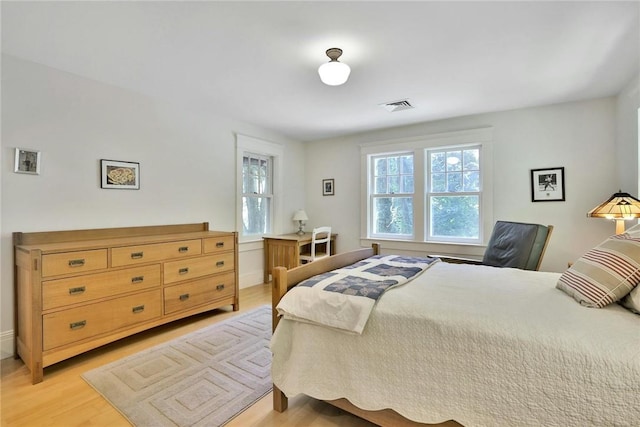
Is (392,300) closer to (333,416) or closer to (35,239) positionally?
(333,416)

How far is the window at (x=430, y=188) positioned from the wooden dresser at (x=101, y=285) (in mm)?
2465

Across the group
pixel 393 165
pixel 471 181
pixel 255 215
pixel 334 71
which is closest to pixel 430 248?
pixel 471 181

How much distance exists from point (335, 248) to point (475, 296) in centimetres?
347

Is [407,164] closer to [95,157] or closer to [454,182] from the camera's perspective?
[454,182]

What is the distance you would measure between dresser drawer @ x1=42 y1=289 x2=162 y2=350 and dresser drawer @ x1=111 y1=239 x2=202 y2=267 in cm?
28

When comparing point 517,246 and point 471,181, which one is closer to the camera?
point 517,246

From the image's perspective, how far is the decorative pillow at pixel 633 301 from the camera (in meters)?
1.22

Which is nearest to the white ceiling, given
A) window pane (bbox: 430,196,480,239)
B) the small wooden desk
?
window pane (bbox: 430,196,480,239)

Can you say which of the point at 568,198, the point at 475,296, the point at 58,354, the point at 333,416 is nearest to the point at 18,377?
the point at 58,354

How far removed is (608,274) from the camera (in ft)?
4.41

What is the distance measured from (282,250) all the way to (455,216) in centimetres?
236

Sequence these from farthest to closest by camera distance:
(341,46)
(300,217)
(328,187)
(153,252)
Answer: (328,187), (300,217), (153,252), (341,46)

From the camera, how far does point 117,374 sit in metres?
2.08

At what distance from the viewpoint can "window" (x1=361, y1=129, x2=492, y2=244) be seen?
12.7ft
